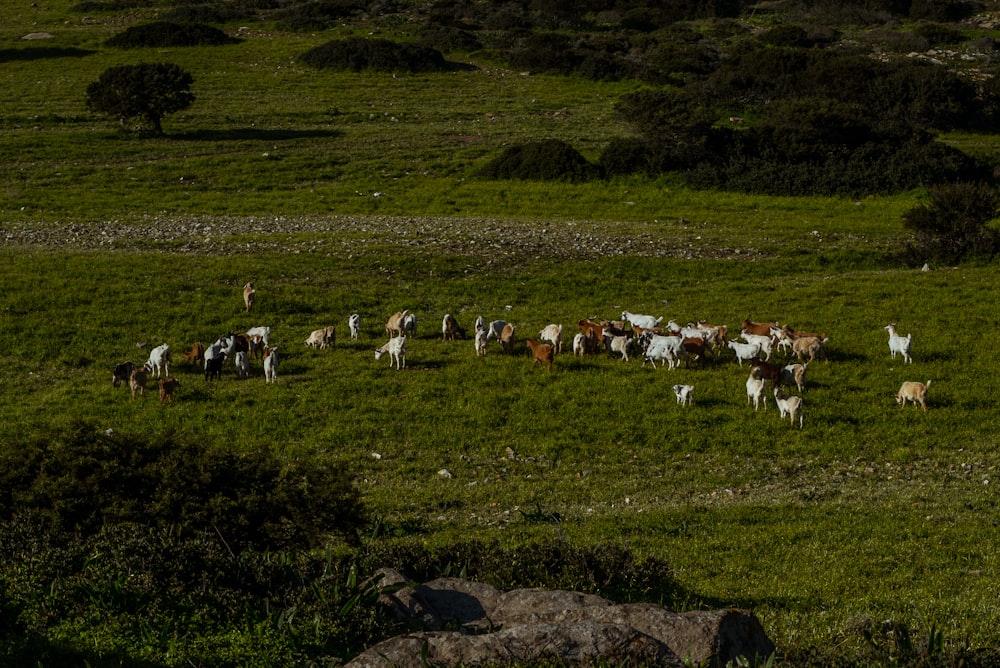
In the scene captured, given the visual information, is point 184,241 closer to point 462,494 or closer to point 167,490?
point 462,494

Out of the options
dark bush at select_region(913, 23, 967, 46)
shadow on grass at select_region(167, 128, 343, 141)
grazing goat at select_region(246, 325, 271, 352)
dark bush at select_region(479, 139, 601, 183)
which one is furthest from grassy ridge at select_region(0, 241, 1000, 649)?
dark bush at select_region(913, 23, 967, 46)

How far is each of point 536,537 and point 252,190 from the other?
122ft

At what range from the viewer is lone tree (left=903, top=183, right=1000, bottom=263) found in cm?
3597

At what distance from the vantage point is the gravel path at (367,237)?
36.8 metres

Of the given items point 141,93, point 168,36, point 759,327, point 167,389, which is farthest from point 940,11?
point 167,389

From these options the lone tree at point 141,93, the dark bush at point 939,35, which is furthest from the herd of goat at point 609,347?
the dark bush at point 939,35

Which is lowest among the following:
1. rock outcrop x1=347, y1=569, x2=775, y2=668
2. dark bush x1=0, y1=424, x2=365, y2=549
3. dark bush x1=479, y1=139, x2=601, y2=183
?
dark bush x1=0, y1=424, x2=365, y2=549

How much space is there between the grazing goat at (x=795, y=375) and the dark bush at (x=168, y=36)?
241 ft

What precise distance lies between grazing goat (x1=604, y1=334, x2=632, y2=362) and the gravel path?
10894 millimetres

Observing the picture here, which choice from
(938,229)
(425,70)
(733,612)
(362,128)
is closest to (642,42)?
(425,70)

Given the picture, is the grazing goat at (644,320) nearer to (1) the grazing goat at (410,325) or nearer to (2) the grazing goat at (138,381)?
(1) the grazing goat at (410,325)

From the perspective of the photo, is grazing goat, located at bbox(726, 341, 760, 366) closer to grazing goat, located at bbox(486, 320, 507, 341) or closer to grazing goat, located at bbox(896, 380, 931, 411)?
grazing goat, located at bbox(896, 380, 931, 411)

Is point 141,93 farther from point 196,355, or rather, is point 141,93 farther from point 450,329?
point 450,329

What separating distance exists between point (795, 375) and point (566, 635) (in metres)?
15.0
